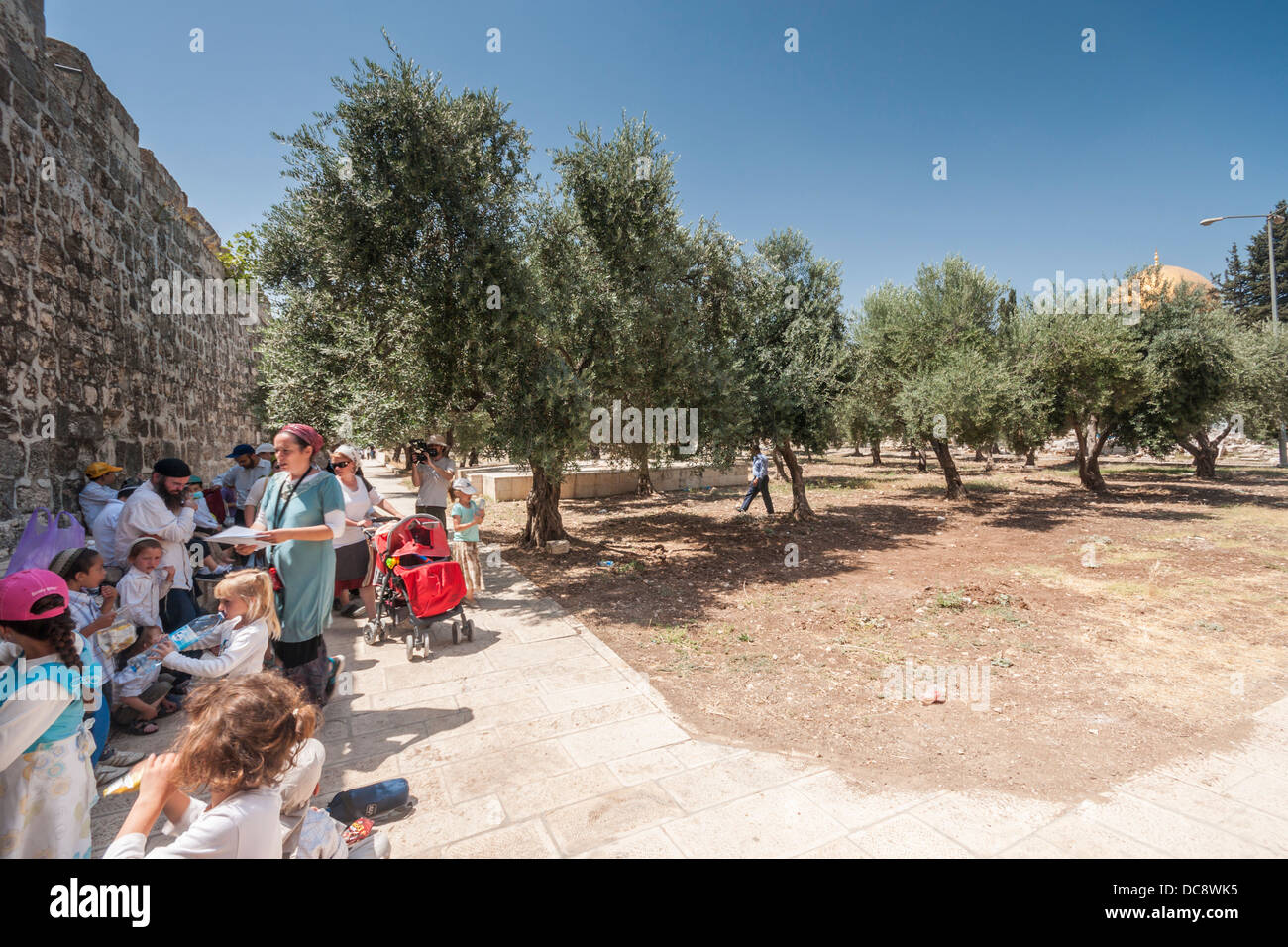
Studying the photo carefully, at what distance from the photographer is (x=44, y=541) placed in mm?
3861

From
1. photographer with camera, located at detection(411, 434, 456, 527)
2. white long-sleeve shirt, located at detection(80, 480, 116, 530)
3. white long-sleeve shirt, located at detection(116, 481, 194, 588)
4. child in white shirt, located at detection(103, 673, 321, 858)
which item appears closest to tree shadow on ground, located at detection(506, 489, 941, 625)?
photographer with camera, located at detection(411, 434, 456, 527)

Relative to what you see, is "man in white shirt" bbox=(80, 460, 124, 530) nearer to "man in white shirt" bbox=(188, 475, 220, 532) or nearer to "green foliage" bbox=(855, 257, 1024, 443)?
"man in white shirt" bbox=(188, 475, 220, 532)

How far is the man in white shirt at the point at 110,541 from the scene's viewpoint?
15.1 ft

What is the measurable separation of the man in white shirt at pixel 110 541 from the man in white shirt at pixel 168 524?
0.10 m

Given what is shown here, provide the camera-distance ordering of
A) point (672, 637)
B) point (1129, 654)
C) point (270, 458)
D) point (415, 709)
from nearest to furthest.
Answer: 1. point (415, 709)
2. point (1129, 654)
3. point (672, 637)
4. point (270, 458)

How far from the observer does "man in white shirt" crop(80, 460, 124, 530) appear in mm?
4918

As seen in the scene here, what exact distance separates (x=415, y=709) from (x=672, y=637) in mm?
3197

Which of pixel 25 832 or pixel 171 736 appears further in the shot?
pixel 171 736

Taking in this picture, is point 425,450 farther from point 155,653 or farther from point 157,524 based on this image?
point 155,653

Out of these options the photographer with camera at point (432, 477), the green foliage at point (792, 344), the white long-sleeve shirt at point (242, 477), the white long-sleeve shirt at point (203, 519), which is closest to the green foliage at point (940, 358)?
the green foliage at point (792, 344)

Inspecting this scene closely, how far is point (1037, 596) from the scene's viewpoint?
8758 mm

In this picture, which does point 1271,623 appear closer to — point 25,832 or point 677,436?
point 677,436

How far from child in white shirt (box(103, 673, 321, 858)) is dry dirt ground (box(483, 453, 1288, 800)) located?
3298mm
